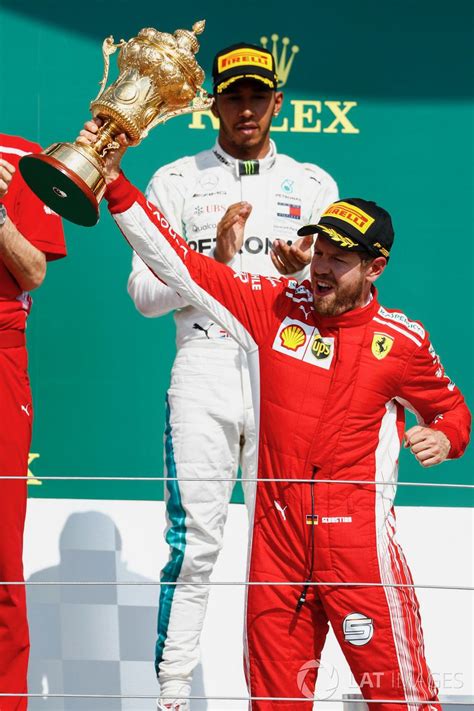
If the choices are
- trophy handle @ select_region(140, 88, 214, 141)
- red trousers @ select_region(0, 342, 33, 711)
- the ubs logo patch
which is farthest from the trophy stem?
red trousers @ select_region(0, 342, 33, 711)

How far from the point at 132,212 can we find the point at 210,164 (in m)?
0.85

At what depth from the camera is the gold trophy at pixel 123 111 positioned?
2424 millimetres

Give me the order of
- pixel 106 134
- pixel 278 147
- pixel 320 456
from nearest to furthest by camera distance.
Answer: pixel 106 134 < pixel 320 456 < pixel 278 147

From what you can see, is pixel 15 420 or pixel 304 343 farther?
pixel 15 420

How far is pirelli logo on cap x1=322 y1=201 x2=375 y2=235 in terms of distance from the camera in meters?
2.73

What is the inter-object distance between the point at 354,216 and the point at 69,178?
640 millimetres

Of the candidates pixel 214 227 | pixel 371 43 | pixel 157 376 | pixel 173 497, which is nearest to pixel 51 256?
pixel 214 227

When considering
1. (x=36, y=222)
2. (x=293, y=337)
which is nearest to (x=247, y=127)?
(x=36, y=222)

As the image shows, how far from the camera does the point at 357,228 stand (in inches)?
107

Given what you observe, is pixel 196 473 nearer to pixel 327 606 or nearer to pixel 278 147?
pixel 327 606

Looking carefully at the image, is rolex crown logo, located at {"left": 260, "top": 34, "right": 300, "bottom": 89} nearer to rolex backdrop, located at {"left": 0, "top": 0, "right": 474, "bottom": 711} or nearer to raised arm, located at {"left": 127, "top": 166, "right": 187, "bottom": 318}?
rolex backdrop, located at {"left": 0, "top": 0, "right": 474, "bottom": 711}

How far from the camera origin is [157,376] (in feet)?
13.3

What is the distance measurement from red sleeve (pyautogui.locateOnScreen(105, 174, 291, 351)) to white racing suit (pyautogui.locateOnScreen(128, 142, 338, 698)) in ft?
1.35

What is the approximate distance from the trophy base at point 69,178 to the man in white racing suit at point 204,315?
627 millimetres
